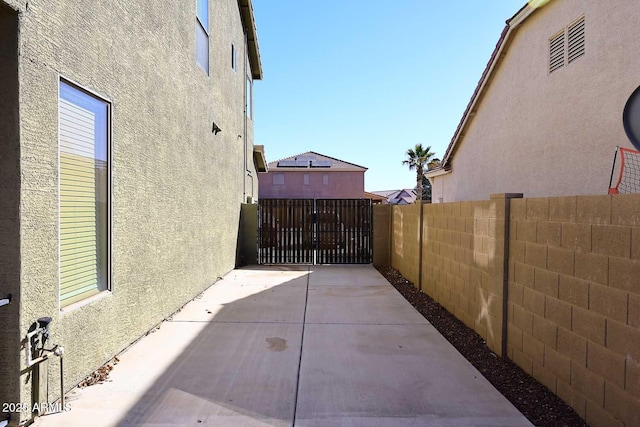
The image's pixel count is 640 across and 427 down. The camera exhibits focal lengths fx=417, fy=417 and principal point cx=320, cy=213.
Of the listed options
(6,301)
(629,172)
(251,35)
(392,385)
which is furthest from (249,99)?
(6,301)

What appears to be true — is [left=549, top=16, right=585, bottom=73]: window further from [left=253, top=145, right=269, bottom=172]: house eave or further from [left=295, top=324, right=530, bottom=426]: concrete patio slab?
[left=253, top=145, right=269, bottom=172]: house eave

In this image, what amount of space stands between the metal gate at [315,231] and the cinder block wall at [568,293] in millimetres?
7366

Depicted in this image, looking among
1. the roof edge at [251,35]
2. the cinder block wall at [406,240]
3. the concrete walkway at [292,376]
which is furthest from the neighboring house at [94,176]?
the roof edge at [251,35]

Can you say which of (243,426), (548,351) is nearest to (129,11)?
(243,426)

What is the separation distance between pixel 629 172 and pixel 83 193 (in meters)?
8.10

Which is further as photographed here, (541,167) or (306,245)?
(306,245)

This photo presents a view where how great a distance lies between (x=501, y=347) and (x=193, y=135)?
6.09 m

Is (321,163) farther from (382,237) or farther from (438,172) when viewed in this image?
(382,237)

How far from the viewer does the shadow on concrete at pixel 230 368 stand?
3607 mm

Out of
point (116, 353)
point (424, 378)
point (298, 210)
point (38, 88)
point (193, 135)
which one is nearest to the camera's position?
point (38, 88)

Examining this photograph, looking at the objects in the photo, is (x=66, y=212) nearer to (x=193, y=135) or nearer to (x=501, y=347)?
(x=193, y=135)

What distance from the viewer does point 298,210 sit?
13617 mm

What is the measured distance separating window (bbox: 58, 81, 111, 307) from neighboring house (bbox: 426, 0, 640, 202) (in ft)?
26.4

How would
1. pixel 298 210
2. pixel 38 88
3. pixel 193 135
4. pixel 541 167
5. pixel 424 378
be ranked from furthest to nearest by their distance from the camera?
pixel 298 210 → pixel 541 167 → pixel 193 135 → pixel 424 378 → pixel 38 88
